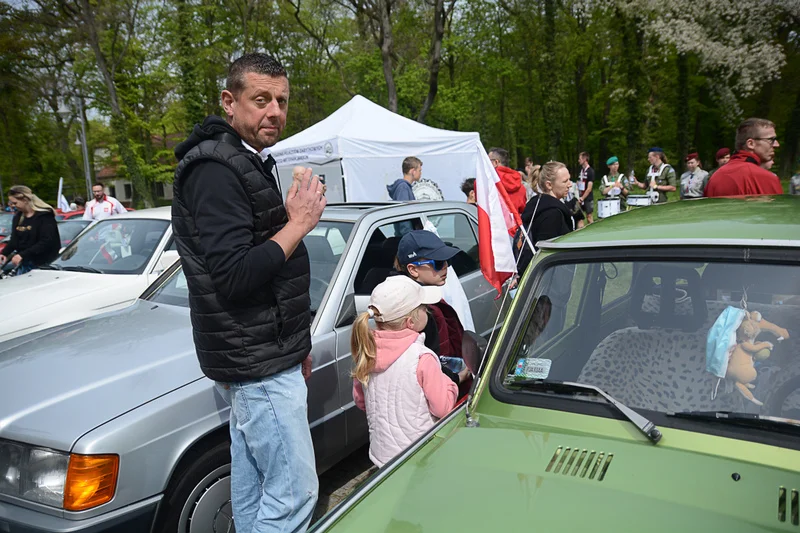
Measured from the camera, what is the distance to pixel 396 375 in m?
2.47

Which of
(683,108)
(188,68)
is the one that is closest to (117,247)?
(188,68)

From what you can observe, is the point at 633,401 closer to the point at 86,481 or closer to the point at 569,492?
the point at 569,492

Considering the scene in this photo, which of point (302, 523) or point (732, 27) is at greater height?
point (732, 27)

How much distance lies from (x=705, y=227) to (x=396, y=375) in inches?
53.9

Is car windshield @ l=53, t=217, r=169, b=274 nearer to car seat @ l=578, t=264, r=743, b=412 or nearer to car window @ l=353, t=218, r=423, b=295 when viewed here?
car window @ l=353, t=218, r=423, b=295

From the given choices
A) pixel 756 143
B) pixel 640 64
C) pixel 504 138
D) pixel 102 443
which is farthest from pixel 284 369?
pixel 504 138

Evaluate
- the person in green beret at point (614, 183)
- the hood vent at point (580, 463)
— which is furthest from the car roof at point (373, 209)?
the person in green beret at point (614, 183)

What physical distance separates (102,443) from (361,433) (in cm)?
156

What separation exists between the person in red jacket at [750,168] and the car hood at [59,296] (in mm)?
5170

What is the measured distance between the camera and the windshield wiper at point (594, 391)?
68.4 inches

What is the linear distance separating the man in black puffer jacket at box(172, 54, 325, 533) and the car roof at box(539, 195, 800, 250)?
3.44ft

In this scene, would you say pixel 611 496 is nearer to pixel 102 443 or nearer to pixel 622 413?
pixel 622 413

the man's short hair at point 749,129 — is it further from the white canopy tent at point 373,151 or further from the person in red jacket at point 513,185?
the white canopy tent at point 373,151

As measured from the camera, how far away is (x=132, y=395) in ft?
8.11
